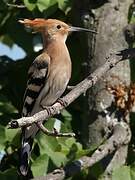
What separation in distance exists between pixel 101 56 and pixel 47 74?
389mm

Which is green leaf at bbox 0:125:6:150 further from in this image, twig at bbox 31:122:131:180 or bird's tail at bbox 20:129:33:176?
twig at bbox 31:122:131:180

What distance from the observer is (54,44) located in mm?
4617

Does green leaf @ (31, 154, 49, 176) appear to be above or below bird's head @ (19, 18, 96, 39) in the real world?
below

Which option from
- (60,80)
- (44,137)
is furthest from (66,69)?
(44,137)

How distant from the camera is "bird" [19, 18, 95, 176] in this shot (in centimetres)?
435

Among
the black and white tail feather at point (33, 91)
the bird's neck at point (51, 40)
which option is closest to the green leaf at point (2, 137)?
the black and white tail feather at point (33, 91)

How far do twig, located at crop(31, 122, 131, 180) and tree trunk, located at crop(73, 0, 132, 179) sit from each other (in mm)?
114

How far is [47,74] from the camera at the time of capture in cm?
448

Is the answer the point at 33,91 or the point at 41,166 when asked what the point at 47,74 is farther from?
the point at 41,166

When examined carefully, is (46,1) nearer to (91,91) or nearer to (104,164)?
(91,91)

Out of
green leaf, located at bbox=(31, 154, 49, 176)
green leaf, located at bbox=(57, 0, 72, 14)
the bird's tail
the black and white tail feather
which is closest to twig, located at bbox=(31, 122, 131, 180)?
green leaf, located at bbox=(31, 154, 49, 176)

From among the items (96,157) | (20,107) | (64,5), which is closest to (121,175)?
(96,157)

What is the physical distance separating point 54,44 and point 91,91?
1.63ft

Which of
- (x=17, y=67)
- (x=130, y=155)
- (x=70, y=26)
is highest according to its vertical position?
(x=70, y=26)
